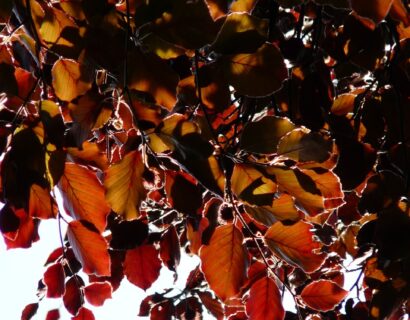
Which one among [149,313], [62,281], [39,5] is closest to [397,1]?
[39,5]

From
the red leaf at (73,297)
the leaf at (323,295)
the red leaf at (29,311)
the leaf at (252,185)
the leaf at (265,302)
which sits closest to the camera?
the leaf at (252,185)

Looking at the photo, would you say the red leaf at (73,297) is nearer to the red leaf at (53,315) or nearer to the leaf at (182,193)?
the red leaf at (53,315)

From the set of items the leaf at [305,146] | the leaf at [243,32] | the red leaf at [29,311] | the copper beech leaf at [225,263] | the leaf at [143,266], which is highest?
the leaf at [243,32]

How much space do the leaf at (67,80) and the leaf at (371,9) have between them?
0.40 metres

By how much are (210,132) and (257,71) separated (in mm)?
136

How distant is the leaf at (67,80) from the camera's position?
80 cm

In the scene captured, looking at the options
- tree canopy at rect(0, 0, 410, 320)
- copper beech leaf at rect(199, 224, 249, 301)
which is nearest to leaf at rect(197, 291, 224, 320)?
tree canopy at rect(0, 0, 410, 320)

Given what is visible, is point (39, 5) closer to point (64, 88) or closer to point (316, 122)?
point (64, 88)

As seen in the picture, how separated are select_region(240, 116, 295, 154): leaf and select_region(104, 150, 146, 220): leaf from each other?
174 millimetres

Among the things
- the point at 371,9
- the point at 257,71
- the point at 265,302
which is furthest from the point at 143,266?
the point at 371,9

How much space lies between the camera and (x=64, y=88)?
0.81 metres

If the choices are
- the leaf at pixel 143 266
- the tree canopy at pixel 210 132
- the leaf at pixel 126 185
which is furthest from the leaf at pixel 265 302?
the leaf at pixel 126 185

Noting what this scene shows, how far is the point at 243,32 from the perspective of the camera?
0.70 m

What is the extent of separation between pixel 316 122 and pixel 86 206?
1.41ft
